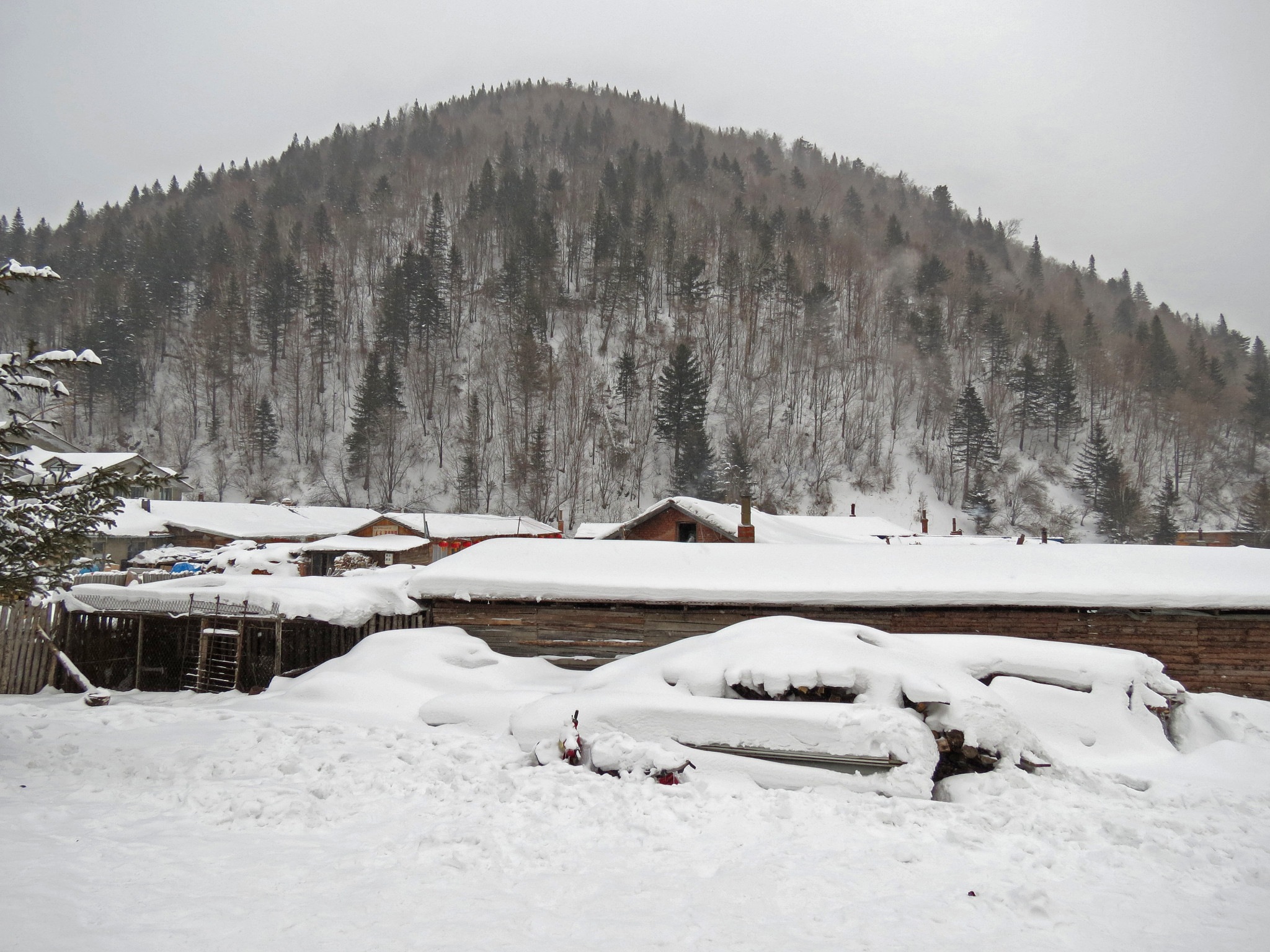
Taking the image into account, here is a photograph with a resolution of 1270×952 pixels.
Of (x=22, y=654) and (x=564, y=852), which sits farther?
(x=22, y=654)

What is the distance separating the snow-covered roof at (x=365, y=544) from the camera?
3928 centimetres

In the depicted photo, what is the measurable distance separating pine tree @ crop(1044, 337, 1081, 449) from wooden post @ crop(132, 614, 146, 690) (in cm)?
8107

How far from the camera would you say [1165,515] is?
203ft

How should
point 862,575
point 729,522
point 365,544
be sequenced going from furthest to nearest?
point 365,544, point 729,522, point 862,575

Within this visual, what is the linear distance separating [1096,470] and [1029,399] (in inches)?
469

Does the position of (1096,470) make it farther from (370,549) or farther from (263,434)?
(263,434)

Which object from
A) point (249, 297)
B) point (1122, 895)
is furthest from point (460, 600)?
point (249, 297)

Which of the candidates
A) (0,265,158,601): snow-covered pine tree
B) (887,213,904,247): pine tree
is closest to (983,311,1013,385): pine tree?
(887,213,904,247): pine tree

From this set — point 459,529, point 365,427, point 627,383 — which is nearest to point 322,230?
point 365,427

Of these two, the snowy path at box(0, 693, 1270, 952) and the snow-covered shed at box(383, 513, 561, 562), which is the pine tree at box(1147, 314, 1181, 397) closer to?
the snow-covered shed at box(383, 513, 561, 562)

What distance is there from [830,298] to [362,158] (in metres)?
87.4

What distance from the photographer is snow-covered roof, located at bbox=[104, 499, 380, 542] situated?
39031 mm

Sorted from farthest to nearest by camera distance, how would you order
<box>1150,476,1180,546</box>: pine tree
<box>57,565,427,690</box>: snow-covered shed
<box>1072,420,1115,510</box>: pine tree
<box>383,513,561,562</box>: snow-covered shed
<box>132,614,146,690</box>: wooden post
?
<box>1072,420,1115,510</box>: pine tree, <box>1150,476,1180,546</box>: pine tree, <box>383,513,561,562</box>: snow-covered shed, <box>132,614,146,690</box>: wooden post, <box>57,565,427,690</box>: snow-covered shed

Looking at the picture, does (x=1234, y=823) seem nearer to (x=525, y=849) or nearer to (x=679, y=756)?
(x=679, y=756)
